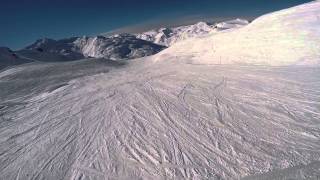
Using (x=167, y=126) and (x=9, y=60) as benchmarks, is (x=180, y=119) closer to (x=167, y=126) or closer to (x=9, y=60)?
(x=167, y=126)

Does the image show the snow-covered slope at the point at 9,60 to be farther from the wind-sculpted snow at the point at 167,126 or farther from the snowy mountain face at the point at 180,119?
the wind-sculpted snow at the point at 167,126

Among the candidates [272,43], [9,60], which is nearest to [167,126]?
[272,43]

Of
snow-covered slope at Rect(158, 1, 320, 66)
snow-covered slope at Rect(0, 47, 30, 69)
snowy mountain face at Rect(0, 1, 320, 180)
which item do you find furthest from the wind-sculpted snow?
snow-covered slope at Rect(0, 47, 30, 69)

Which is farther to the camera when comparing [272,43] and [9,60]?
[9,60]

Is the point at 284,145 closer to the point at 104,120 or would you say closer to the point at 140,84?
the point at 104,120

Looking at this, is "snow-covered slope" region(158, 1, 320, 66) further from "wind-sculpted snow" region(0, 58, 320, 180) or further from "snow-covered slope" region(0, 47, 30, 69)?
"snow-covered slope" region(0, 47, 30, 69)

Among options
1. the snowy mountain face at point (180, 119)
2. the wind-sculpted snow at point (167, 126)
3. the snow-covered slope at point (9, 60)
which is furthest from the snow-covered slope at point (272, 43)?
the snow-covered slope at point (9, 60)
